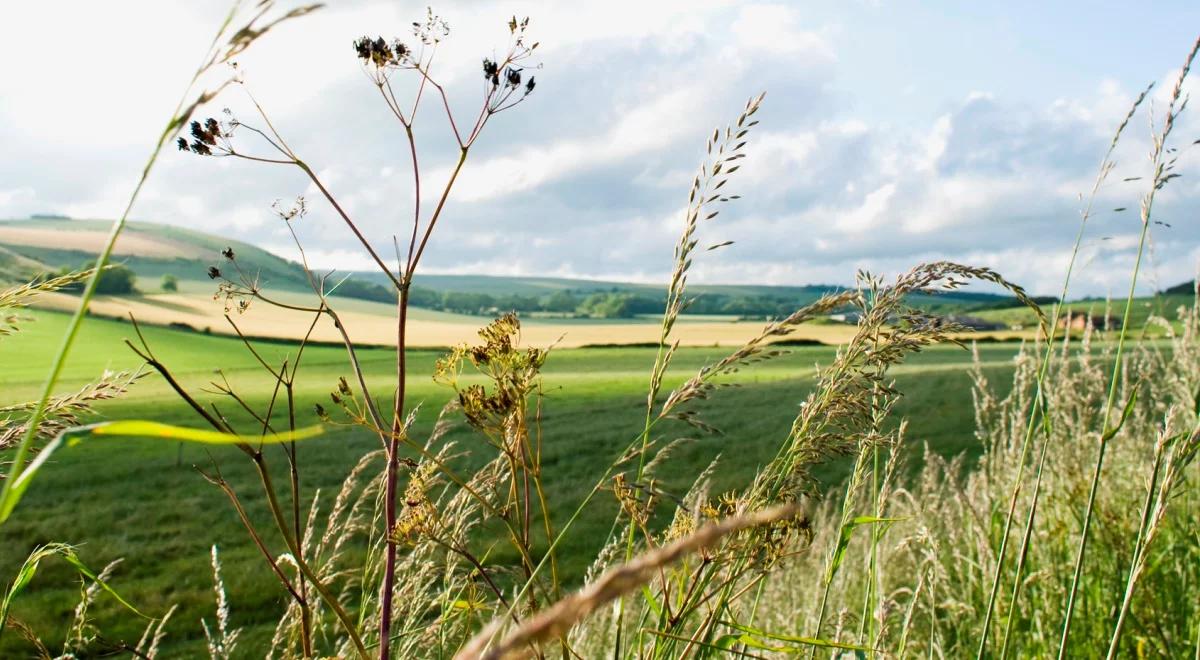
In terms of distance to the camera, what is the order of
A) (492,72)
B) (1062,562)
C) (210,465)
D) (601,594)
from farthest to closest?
(210,465) < (1062,562) < (492,72) < (601,594)

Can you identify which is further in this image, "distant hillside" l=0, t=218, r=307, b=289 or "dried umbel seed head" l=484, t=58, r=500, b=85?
"distant hillside" l=0, t=218, r=307, b=289

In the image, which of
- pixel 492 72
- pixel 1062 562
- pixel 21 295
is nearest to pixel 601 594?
pixel 492 72

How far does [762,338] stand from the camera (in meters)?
1.32

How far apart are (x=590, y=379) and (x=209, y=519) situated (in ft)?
85.2

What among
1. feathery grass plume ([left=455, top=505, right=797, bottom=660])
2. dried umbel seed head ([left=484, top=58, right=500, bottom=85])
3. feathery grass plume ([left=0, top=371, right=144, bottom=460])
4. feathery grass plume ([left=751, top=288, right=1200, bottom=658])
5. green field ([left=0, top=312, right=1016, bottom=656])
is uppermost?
dried umbel seed head ([left=484, top=58, right=500, bottom=85])

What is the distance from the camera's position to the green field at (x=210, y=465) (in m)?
11.9

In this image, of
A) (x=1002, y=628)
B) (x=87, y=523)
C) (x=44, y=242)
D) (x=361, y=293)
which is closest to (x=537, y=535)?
(x=87, y=523)

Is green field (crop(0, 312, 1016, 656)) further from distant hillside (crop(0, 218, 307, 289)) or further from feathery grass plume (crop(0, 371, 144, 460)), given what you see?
distant hillside (crop(0, 218, 307, 289))

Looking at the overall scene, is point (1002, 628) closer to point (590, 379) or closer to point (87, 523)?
point (87, 523)

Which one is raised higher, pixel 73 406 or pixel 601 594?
pixel 601 594

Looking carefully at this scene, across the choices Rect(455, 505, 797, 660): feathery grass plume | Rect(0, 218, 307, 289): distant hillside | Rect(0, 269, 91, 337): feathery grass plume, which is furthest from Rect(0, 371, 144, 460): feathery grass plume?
Rect(0, 218, 307, 289): distant hillside

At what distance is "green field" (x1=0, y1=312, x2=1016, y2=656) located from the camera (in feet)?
39.0

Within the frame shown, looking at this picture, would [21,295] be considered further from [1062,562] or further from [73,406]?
[1062,562]

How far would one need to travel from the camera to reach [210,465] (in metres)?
22.7
